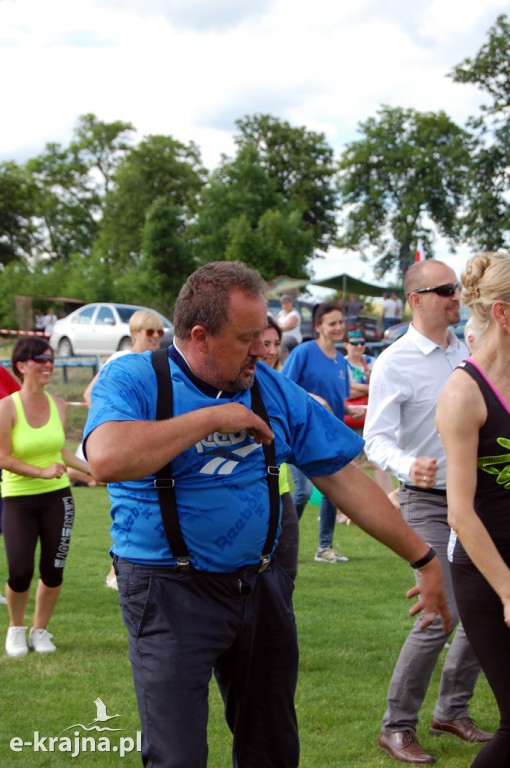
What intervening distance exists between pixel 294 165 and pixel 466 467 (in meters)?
61.9

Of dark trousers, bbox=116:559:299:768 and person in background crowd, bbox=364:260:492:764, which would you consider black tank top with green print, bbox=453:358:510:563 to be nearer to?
dark trousers, bbox=116:559:299:768

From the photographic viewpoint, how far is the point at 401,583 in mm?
8688

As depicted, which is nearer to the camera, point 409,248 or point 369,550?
point 369,550

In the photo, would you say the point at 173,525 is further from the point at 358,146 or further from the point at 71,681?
the point at 358,146

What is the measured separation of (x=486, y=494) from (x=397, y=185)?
59444 millimetres

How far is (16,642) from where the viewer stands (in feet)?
21.4

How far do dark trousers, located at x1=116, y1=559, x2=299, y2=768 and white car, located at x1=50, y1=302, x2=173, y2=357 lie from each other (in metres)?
22.5

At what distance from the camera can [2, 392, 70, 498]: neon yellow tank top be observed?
648 centimetres

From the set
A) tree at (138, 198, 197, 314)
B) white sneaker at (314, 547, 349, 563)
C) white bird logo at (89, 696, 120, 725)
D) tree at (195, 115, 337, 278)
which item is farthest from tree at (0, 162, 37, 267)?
white bird logo at (89, 696, 120, 725)

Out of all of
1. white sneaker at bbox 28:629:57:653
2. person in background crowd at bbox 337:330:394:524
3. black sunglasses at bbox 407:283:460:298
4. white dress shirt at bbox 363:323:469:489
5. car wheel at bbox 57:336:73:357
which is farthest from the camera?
car wheel at bbox 57:336:73:357

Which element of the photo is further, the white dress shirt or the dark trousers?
the white dress shirt

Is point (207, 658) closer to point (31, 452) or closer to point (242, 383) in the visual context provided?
point (242, 383)

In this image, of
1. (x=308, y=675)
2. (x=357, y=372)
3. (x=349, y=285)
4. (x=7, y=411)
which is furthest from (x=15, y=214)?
(x=308, y=675)

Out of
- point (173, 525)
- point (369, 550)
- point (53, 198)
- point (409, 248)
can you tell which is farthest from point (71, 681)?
point (53, 198)
